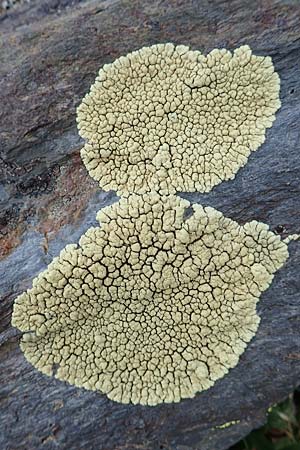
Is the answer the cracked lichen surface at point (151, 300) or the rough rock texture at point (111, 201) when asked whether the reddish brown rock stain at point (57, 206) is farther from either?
the cracked lichen surface at point (151, 300)

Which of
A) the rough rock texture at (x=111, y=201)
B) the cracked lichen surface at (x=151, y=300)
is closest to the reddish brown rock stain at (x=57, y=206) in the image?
the rough rock texture at (x=111, y=201)

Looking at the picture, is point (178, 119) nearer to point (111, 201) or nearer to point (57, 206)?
point (111, 201)

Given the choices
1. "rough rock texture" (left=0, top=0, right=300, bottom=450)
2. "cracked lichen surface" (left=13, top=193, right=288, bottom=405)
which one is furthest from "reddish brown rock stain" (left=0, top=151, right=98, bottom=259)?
"cracked lichen surface" (left=13, top=193, right=288, bottom=405)

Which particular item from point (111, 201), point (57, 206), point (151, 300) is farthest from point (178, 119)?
point (151, 300)

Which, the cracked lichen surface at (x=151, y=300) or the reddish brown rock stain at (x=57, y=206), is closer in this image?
the cracked lichen surface at (x=151, y=300)

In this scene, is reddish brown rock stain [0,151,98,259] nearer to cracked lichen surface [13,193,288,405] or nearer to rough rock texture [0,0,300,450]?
Answer: rough rock texture [0,0,300,450]

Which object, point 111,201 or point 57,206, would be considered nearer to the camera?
point 111,201
